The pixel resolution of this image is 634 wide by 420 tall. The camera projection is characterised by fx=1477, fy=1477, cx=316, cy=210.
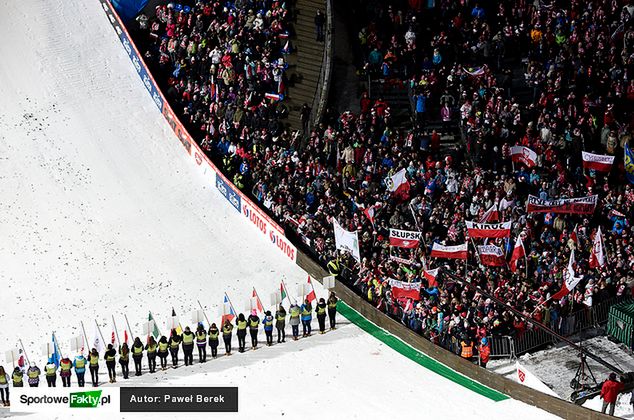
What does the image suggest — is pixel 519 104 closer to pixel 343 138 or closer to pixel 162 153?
pixel 343 138

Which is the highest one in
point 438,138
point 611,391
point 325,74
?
point 325,74

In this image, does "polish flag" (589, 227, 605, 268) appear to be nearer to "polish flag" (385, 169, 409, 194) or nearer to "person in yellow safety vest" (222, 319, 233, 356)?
"polish flag" (385, 169, 409, 194)

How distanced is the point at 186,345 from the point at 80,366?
2.79 metres

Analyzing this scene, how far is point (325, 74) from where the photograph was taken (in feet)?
154

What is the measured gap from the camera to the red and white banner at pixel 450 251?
1522 inches

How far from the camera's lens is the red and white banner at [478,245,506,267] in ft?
126

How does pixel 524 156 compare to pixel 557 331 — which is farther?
pixel 524 156

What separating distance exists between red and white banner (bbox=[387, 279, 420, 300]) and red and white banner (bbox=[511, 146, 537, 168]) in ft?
20.4

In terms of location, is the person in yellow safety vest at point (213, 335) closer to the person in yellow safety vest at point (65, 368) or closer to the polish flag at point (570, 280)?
the person in yellow safety vest at point (65, 368)

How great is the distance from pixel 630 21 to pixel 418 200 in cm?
937

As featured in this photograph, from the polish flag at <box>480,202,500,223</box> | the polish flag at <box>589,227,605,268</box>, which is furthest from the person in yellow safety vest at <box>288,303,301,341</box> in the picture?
the polish flag at <box>589,227,605,268</box>

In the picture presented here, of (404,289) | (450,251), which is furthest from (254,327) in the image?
(450,251)

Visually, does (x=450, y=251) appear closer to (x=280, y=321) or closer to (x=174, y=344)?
(x=280, y=321)

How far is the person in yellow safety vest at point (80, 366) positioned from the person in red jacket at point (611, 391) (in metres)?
13.2
